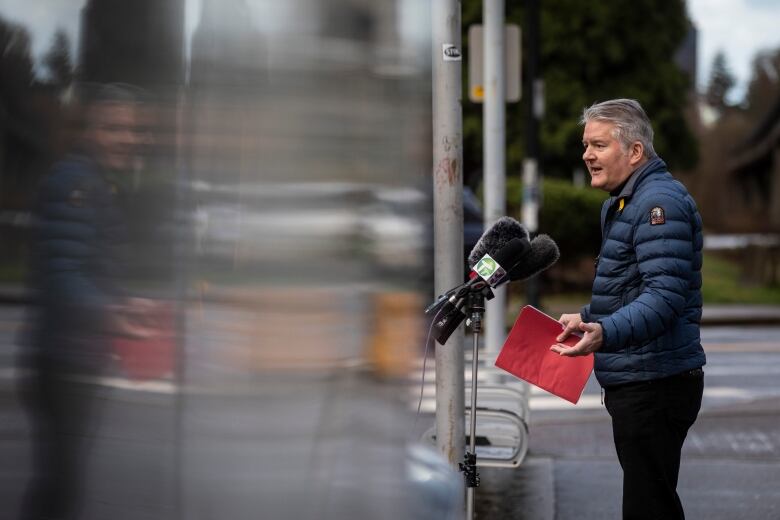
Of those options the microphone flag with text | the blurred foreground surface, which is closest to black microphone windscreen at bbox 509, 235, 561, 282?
the microphone flag with text

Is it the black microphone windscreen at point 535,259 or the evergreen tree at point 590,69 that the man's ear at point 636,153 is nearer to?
the black microphone windscreen at point 535,259

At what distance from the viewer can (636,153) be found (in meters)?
3.80

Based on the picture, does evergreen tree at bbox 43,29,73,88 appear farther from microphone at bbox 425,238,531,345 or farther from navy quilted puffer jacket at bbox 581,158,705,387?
navy quilted puffer jacket at bbox 581,158,705,387

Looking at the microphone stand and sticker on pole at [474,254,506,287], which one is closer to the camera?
sticker on pole at [474,254,506,287]

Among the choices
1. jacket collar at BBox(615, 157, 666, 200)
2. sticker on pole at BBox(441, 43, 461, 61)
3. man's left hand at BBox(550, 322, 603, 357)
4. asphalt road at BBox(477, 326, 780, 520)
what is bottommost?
asphalt road at BBox(477, 326, 780, 520)

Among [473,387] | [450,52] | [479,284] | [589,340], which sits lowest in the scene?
[473,387]

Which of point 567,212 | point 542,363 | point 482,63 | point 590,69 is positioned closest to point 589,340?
point 542,363

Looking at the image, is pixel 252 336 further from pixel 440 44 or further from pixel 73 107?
pixel 440 44

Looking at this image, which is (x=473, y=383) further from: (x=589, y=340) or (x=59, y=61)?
(x=59, y=61)

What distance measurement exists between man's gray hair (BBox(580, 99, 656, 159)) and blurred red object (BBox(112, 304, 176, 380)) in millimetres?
1883

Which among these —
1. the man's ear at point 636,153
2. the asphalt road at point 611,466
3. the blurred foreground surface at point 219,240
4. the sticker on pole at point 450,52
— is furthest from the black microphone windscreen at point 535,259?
the asphalt road at point 611,466

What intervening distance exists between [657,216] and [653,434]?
0.69 meters

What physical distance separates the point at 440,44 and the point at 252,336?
102 inches

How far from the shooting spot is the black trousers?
12.2 ft
